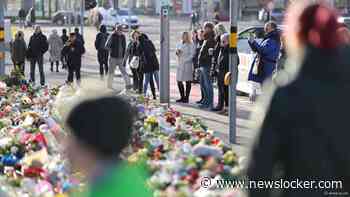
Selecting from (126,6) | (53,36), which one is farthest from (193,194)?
(126,6)

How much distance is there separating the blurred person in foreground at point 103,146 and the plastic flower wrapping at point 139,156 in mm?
155

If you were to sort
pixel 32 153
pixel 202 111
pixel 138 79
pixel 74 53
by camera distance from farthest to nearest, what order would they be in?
1. pixel 74 53
2. pixel 138 79
3. pixel 202 111
4. pixel 32 153

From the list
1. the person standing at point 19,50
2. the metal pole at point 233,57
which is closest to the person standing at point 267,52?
the metal pole at point 233,57

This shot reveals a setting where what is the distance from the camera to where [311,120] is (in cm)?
400

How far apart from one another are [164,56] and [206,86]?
3.33 ft

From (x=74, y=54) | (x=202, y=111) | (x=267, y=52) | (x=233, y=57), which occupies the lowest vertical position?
(x=202, y=111)

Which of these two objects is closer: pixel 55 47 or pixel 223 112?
pixel 223 112

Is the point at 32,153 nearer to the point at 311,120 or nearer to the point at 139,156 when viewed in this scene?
the point at 139,156

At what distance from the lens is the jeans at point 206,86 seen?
17594mm

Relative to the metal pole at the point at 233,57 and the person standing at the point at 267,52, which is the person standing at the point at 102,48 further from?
the metal pole at the point at 233,57

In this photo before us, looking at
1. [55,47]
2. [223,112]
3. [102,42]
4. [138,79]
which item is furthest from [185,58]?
[55,47]

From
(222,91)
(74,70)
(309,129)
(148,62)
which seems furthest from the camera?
(74,70)

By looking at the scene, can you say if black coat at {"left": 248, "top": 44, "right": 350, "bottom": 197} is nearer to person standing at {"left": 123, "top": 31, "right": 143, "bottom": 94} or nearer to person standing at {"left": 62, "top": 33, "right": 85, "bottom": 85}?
person standing at {"left": 123, "top": 31, "right": 143, "bottom": 94}

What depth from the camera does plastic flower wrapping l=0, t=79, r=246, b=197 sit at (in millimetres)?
6130
